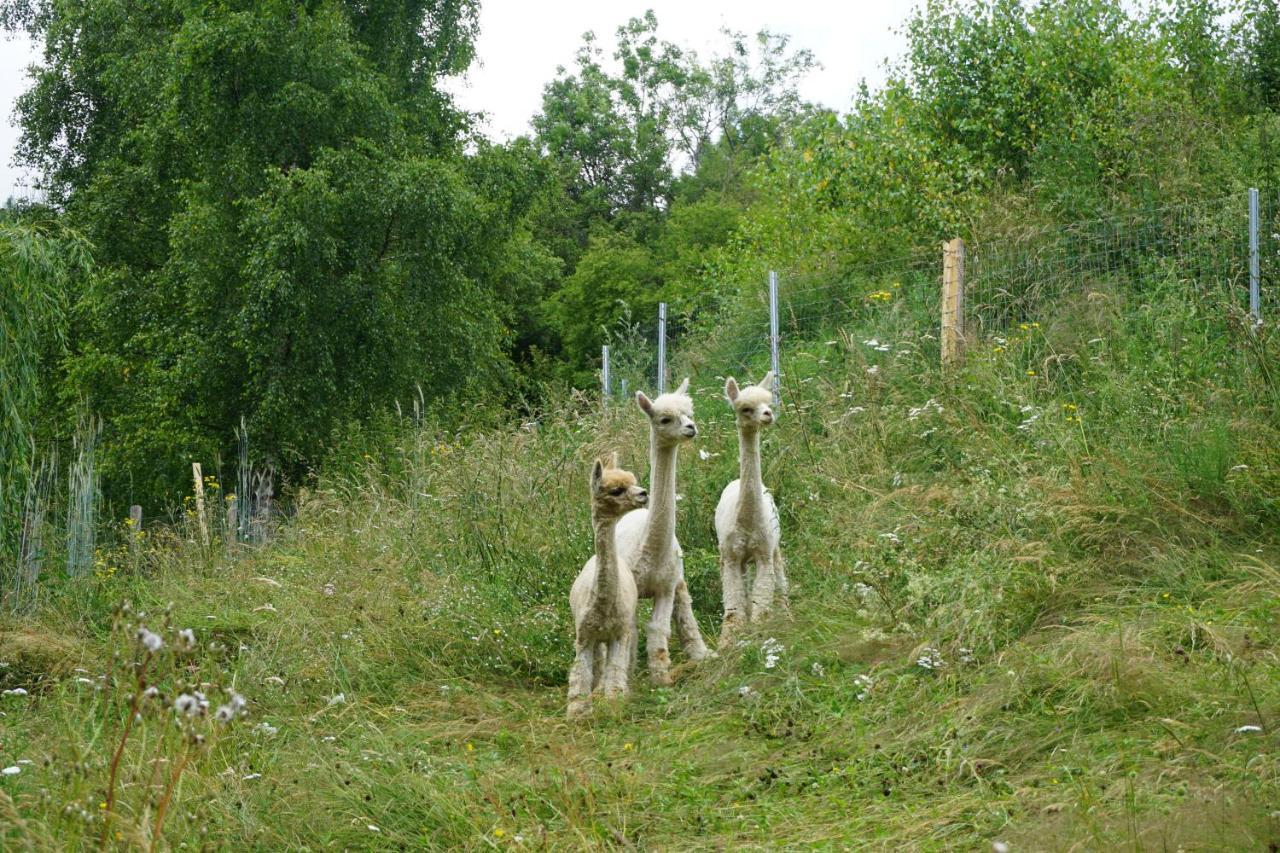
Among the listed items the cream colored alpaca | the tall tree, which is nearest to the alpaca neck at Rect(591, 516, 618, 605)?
the cream colored alpaca

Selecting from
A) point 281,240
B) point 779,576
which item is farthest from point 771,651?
point 281,240

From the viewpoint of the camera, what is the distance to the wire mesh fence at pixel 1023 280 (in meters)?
9.73

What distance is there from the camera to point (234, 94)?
797 inches

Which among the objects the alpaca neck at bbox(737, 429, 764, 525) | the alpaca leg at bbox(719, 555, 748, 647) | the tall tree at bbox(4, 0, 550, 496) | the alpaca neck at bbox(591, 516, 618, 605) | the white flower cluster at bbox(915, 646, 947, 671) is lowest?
the white flower cluster at bbox(915, 646, 947, 671)

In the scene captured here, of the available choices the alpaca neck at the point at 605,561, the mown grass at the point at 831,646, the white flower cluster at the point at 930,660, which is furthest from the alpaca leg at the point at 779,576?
the white flower cluster at the point at 930,660

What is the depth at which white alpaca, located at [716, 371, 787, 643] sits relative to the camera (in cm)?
745

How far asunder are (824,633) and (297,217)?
13.7m

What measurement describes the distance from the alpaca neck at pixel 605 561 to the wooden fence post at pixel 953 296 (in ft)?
15.8

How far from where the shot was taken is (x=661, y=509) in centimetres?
711

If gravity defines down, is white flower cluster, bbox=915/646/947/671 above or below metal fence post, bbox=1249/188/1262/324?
below

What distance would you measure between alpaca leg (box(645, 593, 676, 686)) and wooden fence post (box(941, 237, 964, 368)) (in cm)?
430

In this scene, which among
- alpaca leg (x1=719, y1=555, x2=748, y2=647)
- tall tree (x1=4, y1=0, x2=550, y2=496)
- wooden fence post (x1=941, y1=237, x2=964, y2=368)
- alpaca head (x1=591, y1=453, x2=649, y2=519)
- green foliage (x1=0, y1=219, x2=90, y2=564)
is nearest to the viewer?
alpaca head (x1=591, y1=453, x2=649, y2=519)

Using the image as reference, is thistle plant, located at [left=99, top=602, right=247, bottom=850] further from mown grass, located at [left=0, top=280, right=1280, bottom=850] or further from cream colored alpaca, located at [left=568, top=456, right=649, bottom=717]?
cream colored alpaca, located at [left=568, top=456, right=649, bottom=717]

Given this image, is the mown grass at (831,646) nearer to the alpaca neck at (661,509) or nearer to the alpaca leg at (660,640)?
the alpaca leg at (660,640)
